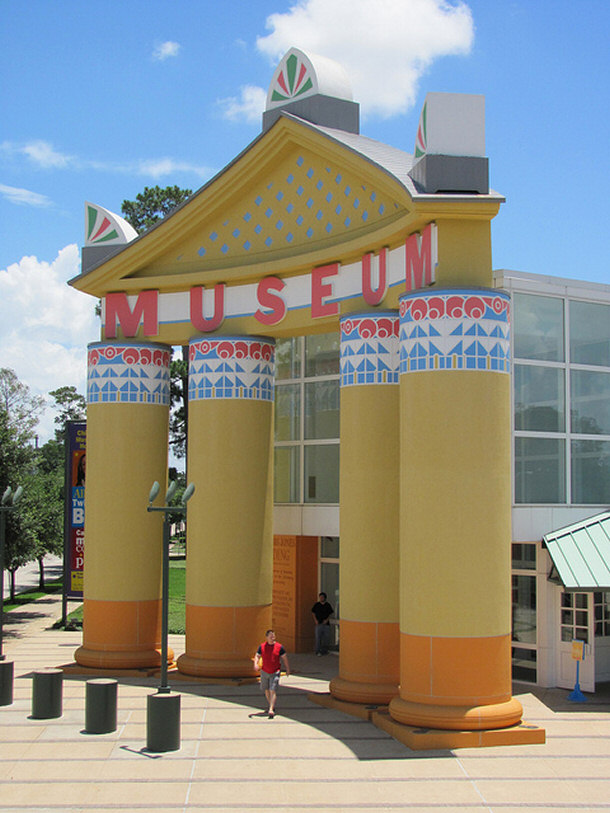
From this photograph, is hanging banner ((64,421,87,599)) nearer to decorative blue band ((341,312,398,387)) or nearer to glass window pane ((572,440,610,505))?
decorative blue band ((341,312,398,387))

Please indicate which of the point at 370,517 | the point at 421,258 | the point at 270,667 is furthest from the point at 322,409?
the point at 270,667

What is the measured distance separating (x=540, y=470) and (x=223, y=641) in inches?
263

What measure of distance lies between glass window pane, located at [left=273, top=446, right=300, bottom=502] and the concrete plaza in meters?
5.92

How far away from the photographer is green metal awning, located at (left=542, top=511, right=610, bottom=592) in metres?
15.6

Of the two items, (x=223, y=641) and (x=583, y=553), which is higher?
(x=583, y=553)

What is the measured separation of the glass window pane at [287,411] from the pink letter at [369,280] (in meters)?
5.61

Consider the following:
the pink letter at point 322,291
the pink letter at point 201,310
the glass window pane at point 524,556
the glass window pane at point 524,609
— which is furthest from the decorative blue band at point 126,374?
the glass window pane at point 524,609

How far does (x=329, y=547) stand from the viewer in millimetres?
21219

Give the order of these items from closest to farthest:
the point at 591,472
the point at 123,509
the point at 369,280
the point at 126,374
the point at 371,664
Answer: the point at 371,664
the point at 369,280
the point at 591,472
the point at 123,509
the point at 126,374

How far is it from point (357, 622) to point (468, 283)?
571cm

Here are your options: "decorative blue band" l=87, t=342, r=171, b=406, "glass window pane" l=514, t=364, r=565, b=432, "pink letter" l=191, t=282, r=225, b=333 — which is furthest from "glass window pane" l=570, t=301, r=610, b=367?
"decorative blue band" l=87, t=342, r=171, b=406

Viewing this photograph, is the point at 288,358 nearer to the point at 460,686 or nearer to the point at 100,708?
the point at 100,708

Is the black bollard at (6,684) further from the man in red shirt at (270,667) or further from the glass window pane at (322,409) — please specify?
the glass window pane at (322,409)

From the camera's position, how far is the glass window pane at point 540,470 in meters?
17.0
